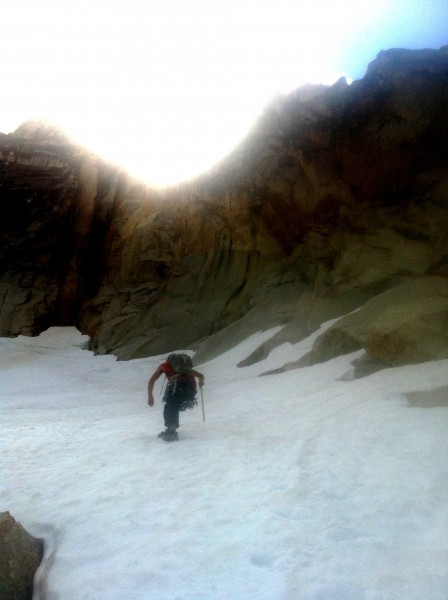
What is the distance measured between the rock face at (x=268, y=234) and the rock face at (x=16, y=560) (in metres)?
7.95

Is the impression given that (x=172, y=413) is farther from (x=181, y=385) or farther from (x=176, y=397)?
(x=181, y=385)

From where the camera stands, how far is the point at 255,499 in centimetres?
437

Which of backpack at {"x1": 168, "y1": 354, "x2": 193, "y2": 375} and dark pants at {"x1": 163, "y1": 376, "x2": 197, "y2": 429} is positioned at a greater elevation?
backpack at {"x1": 168, "y1": 354, "x2": 193, "y2": 375}

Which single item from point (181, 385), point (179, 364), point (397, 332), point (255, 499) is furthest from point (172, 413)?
point (397, 332)

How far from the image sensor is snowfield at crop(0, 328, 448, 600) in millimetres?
3123

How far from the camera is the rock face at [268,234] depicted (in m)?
16.9

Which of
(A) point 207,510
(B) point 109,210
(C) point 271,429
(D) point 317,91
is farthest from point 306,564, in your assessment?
(B) point 109,210

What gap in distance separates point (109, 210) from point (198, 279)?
10.5 m

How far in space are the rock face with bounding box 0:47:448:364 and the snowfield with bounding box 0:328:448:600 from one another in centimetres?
364

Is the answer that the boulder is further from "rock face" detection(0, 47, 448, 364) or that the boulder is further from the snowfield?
the snowfield

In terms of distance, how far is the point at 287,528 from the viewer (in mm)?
3762

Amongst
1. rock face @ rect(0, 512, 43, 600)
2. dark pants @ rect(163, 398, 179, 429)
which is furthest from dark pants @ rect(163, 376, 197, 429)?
rock face @ rect(0, 512, 43, 600)

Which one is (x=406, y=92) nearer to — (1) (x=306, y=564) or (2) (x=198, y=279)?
(2) (x=198, y=279)

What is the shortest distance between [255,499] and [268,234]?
21.0 metres
